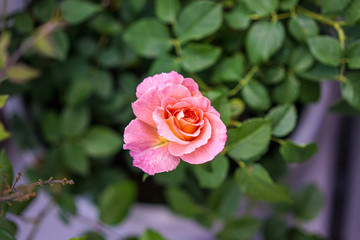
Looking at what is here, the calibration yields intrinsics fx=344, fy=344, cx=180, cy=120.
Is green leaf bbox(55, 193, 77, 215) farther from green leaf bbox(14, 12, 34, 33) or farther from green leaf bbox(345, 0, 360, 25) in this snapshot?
green leaf bbox(345, 0, 360, 25)

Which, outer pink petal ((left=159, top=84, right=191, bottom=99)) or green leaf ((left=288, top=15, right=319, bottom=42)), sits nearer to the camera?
outer pink petal ((left=159, top=84, right=191, bottom=99))

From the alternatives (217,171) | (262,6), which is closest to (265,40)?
(262,6)

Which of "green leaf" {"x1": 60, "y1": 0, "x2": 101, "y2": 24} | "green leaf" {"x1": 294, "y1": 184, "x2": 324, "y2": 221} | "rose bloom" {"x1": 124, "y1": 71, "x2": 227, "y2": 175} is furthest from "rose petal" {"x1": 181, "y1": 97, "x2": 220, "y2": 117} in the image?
"green leaf" {"x1": 294, "y1": 184, "x2": 324, "y2": 221}

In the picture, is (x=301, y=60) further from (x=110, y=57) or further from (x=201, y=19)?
(x=110, y=57)

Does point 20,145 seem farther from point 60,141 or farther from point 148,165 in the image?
point 148,165

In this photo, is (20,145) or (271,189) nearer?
(271,189)

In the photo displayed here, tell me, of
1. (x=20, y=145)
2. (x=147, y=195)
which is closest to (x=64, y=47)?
(x=20, y=145)
